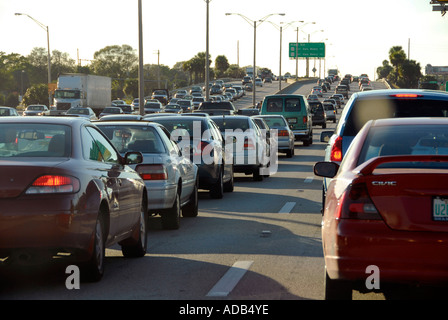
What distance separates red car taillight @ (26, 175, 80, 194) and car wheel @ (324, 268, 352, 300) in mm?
2272

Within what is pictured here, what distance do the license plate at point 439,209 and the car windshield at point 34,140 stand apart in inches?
133

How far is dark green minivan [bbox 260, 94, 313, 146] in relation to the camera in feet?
121

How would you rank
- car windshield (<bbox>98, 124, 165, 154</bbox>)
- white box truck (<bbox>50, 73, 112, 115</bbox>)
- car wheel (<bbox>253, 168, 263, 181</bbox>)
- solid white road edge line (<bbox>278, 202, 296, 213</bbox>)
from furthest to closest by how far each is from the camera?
white box truck (<bbox>50, 73, 112, 115</bbox>) < car wheel (<bbox>253, 168, 263, 181</bbox>) < solid white road edge line (<bbox>278, 202, 296, 213</bbox>) < car windshield (<bbox>98, 124, 165, 154</bbox>)

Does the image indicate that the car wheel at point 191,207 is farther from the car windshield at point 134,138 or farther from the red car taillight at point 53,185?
the red car taillight at point 53,185

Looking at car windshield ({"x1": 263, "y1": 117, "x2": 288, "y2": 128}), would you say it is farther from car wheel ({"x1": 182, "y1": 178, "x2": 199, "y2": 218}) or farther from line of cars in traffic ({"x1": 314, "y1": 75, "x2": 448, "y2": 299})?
line of cars in traffic ({"x1": 314, "y1": 75, "x2": 448, "y2": 299})

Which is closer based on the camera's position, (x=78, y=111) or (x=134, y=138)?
(x=134, y=138)

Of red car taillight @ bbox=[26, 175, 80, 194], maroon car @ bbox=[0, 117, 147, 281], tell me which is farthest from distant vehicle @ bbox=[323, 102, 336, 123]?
red car taillight @ bbox=[26, 175, 80, 194]

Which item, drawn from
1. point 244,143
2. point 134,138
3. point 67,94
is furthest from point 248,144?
point 67,94

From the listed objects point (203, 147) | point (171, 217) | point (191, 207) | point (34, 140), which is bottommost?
point (191, 207)

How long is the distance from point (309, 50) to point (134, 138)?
12749 cm

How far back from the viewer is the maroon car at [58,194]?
712 cm

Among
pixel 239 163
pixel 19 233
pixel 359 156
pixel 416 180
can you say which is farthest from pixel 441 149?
pixel 239 163

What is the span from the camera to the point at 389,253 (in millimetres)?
5871

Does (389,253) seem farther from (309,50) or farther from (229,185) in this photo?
(309,50)
